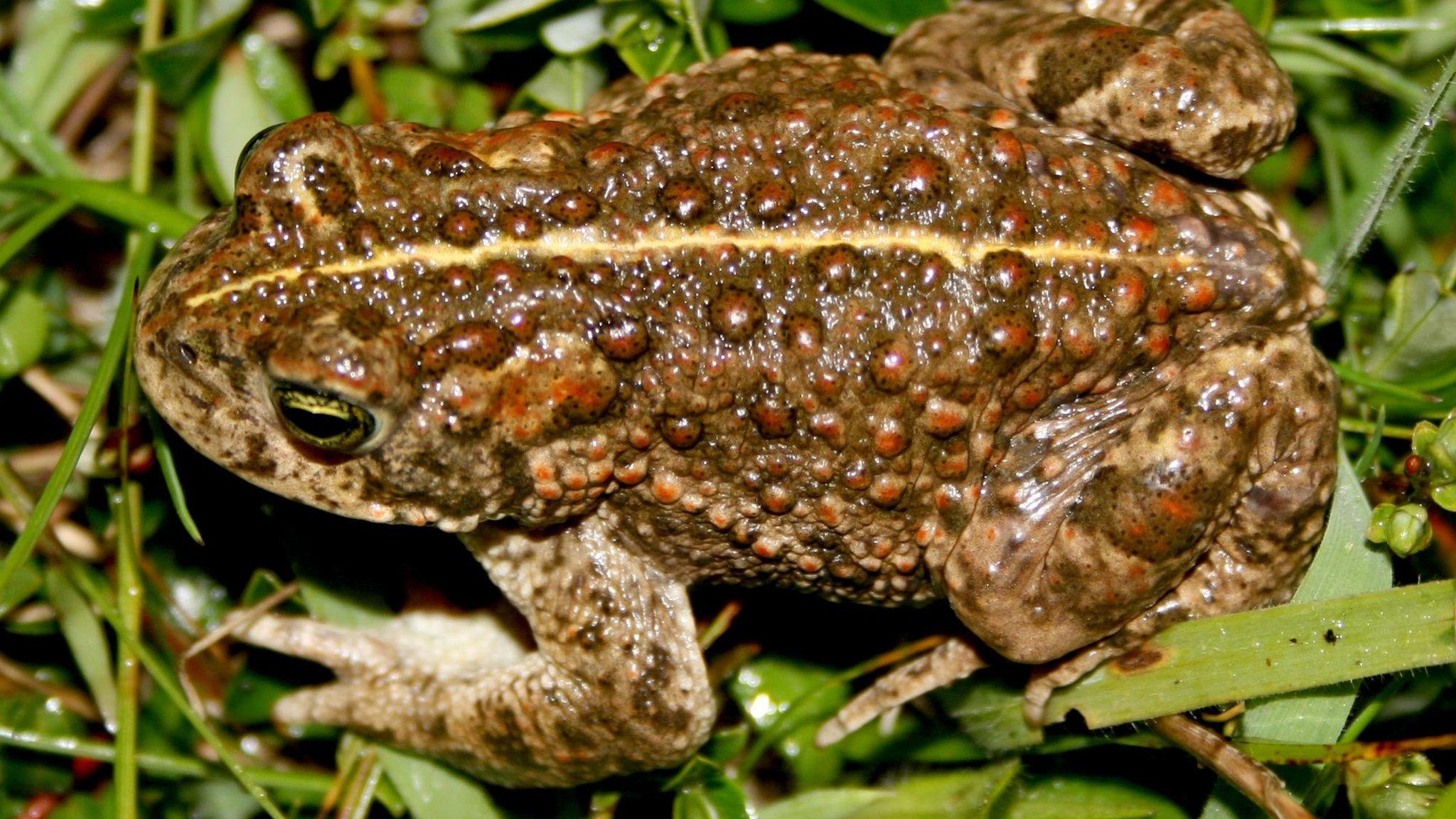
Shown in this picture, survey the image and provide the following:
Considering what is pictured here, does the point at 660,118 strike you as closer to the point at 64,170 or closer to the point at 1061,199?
the point at 1061,199

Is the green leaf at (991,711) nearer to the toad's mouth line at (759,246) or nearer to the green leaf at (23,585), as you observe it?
the toad's mouth line at (759,246)

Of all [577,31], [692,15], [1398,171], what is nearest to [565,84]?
[577,31]

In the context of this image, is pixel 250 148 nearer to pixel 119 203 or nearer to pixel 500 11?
pixel 119 203

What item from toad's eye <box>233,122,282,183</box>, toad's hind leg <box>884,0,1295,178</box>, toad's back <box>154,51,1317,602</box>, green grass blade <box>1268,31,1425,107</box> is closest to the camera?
toad's back <box>154,51,1317,602</box>

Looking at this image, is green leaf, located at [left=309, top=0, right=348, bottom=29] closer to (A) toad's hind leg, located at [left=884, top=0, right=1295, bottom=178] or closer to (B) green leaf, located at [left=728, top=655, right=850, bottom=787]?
(A) toad's hind leg, located at [left=884, top=0, right=1295, bottom=178]

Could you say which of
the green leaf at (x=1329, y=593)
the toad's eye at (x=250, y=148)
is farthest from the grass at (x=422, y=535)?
the toad's eye at (x=250, y=148)

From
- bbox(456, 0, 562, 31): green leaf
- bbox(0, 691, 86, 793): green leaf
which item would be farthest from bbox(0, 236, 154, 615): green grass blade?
bbox(456, 0, 562, 31): green leaf

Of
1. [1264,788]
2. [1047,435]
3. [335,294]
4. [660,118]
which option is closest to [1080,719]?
[1264,788]
